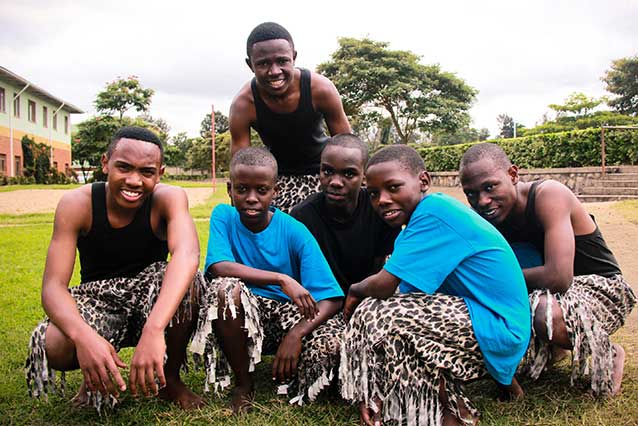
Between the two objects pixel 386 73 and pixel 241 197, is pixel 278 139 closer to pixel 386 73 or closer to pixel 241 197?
pixel 241 197

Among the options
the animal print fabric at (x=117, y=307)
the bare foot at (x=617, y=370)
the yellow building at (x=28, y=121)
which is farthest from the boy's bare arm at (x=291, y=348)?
the yellow building at (x=28, y=121)

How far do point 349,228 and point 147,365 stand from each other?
138cm

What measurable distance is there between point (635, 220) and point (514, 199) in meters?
8.70

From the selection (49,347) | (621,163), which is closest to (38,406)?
(49,347)

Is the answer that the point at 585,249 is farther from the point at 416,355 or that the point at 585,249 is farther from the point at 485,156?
the point at 416,355

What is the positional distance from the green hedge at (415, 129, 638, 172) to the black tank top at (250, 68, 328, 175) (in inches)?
572

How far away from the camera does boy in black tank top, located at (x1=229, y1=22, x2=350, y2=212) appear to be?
11.4 feet

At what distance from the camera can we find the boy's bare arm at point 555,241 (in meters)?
2.73

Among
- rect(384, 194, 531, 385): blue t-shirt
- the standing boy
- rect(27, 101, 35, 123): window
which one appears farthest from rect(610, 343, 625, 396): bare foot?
rect(27, 101, 35, 123): window

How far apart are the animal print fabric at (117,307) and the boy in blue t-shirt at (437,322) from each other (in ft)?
3.05

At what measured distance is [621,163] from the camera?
1622 cm

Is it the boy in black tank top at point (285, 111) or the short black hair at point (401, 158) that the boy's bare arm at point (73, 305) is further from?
the short black hair at point (401, 158)

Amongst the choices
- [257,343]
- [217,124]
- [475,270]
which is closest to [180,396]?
[257,343]

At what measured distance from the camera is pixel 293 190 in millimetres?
3951
